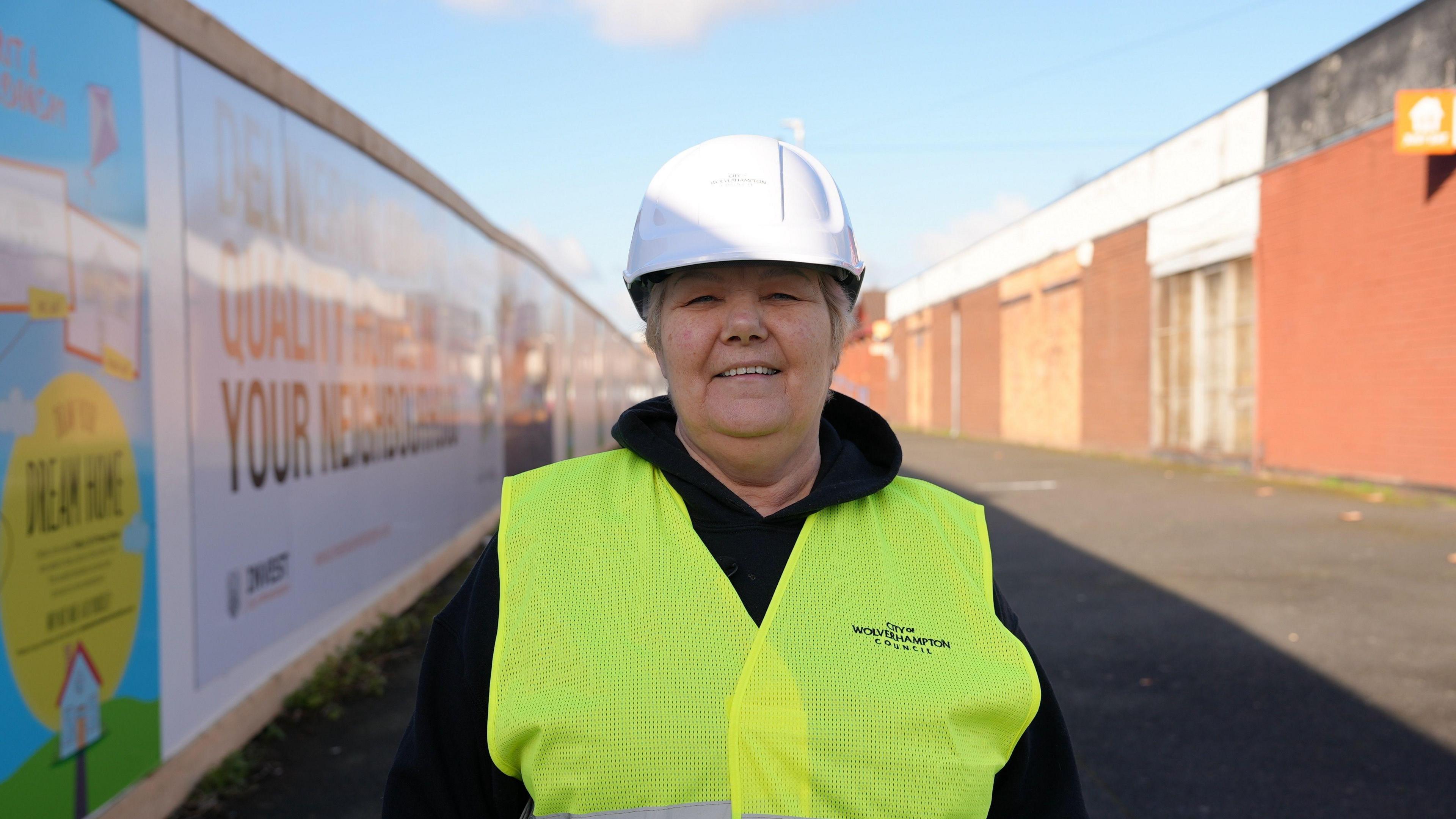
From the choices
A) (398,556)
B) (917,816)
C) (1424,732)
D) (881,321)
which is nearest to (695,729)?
(917,816)

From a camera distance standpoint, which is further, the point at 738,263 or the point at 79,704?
the point at 79,704

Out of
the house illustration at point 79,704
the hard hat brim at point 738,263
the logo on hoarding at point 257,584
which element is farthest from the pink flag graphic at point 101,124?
the hard hat brim at point 738,263

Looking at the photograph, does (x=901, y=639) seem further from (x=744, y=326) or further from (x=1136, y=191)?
(x=1136, y=191)

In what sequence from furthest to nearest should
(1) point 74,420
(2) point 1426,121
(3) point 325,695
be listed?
(2) point 1426,121 → (3) point 325,695 → (1) point 74,420

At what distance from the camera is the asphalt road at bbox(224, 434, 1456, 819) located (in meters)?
4.04

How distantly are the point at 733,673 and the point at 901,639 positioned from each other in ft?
1.01

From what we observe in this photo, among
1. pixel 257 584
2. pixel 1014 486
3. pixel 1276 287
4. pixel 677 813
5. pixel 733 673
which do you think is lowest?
pixel 1014 486

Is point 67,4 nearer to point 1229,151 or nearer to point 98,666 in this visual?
point 98,666

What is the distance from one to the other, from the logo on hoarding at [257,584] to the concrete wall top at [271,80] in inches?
83.0

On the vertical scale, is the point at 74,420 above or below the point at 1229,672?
above

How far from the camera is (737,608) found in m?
1.73

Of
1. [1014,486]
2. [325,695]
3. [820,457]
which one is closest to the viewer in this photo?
[820,457]

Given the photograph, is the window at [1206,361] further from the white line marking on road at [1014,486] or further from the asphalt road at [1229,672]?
the asphalt road at [1229,672]

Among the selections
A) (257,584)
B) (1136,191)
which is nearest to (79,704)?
(257,584)
